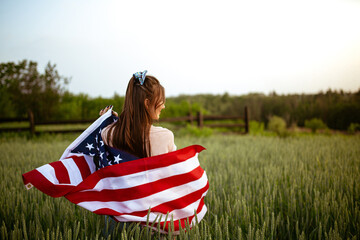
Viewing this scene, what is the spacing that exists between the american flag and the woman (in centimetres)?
9

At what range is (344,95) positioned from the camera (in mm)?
11453

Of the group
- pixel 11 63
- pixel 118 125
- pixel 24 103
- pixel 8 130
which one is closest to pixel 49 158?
pixel 118 125

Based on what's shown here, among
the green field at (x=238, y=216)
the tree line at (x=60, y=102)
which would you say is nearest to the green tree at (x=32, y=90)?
the tree line at (x=60, y=102)

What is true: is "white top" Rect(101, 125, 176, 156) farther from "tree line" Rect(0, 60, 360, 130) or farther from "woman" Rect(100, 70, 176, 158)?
"tree line" Rect(0, 60, 360, 130)

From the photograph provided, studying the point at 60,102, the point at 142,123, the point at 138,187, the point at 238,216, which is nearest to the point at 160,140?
the point at 142,123

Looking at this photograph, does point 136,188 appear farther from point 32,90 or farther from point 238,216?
point 32,90

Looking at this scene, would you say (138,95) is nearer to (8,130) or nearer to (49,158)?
(49,158)

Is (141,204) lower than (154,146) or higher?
lower

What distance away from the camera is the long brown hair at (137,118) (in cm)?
144

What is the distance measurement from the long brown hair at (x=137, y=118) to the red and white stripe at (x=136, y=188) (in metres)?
0.13

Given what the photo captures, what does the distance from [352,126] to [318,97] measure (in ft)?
8.60

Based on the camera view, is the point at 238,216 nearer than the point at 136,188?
No

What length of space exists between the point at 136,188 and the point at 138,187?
0.01 meters

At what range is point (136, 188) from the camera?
4.44 ft
